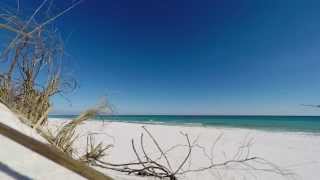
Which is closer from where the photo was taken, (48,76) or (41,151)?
(41,151)

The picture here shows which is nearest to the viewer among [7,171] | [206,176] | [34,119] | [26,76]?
[7,171]

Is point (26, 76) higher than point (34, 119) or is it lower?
higher

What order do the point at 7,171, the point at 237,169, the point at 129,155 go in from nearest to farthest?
the point at 7,171 < the point at 237,169 < the point at 129,155

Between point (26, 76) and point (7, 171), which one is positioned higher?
point (26, 76)

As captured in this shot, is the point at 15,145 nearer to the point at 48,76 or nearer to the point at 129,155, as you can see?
the point at 48,76

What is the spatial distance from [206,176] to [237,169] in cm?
57

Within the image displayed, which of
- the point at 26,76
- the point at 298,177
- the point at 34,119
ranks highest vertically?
the point at 26,76

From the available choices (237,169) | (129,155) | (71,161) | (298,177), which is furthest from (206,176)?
(71,161)

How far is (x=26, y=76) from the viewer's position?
155 cm

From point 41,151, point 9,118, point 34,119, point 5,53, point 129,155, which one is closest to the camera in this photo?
point 41,151

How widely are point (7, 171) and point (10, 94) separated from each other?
0.87 m

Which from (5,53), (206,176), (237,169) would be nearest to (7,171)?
(5,53)

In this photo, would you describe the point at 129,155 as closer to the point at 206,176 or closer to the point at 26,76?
→ the point at 206,176

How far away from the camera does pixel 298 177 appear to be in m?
2.69
